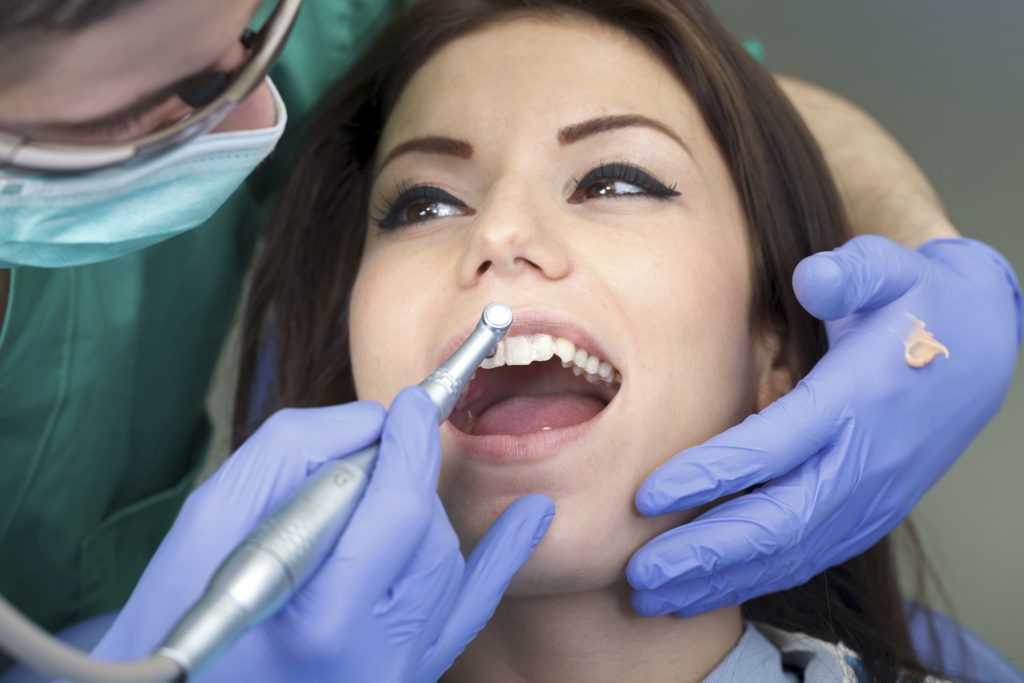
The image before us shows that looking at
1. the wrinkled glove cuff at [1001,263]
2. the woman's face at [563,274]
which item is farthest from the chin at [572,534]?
the wrinkled glove cuff at [1001,263]

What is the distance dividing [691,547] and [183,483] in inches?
35.0

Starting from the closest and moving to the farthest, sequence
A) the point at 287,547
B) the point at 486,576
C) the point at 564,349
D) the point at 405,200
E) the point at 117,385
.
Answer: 1. the point at 287,547
2. the point at 486,576
3. the point at 564,349
4. the point at 405,200
5. the point at 117,385

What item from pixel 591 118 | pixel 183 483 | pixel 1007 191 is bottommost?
pixel 183 483

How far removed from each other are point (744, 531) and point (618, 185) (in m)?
0.41

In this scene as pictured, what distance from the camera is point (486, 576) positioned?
984mm

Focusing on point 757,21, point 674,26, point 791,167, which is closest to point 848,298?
point 791,167

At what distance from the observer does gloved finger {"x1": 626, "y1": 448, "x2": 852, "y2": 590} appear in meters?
1.10

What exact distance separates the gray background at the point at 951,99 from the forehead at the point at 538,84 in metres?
1.19

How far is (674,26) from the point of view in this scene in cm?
129

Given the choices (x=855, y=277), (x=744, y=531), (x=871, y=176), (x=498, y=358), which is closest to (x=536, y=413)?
(x=498, y=358)

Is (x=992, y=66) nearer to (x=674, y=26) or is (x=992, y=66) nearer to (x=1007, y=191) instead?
(x=1007, y=191)

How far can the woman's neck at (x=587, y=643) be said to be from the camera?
3.84 feet

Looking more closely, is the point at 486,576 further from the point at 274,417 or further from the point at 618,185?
the point at 618,185

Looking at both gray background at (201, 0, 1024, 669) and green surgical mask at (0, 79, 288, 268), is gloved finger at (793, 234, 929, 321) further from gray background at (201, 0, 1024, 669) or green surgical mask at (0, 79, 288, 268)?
gray background at (201, 0, 1024, 669)
